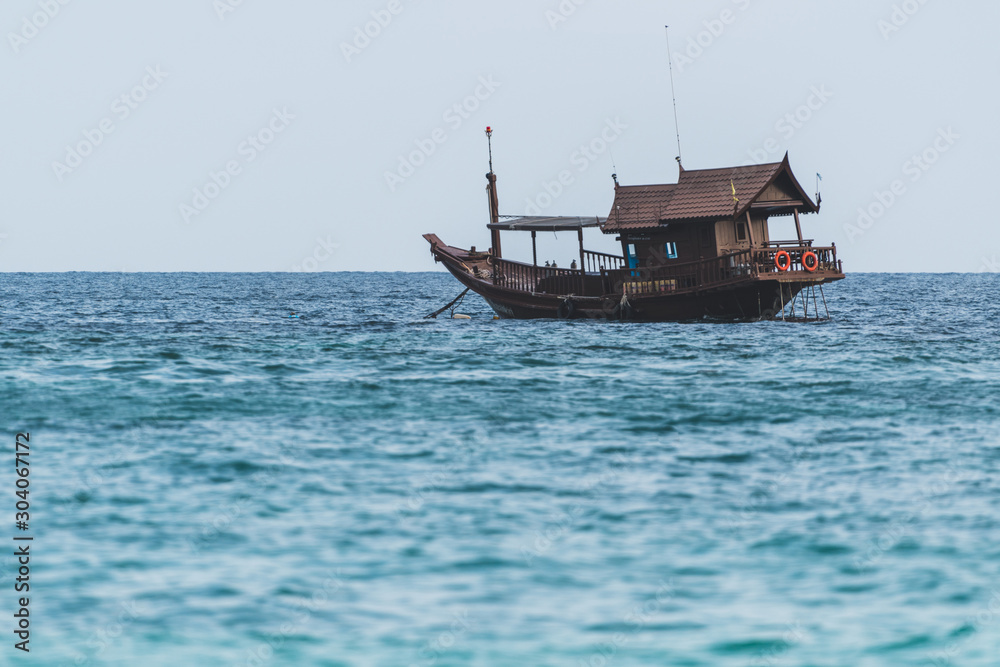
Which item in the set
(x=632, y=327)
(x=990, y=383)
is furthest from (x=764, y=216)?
(x=990, y=383)

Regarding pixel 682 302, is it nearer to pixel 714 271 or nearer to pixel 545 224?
pixel 714 271

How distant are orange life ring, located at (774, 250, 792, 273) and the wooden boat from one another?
0.03 m

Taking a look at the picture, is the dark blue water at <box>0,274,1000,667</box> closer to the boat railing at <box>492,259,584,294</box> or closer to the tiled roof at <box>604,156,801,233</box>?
the tiled roof at <box>604,156,801,233</box>

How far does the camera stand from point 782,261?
1293 inches

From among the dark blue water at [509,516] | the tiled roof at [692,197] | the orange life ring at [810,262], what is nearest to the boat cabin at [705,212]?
the tiled roof at [692,197]

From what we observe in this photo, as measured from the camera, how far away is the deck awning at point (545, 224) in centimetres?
3675

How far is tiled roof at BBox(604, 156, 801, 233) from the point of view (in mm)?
33906

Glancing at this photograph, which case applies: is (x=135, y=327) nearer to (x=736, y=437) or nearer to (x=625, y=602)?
(x=736, y=437)

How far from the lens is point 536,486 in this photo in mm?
11195

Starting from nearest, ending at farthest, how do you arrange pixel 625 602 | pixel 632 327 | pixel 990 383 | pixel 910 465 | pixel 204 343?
pixel 625 602
pixel 910 465
pixel 990 383
pixel 204 343
pixel 632 327

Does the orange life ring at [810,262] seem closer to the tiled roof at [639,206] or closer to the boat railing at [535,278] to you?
the tiled roof at [639,206]

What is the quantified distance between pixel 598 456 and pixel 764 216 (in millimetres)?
24571

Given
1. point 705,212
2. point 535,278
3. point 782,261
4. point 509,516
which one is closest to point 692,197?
point 705,212

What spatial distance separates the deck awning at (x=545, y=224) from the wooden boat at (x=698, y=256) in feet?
0.17
